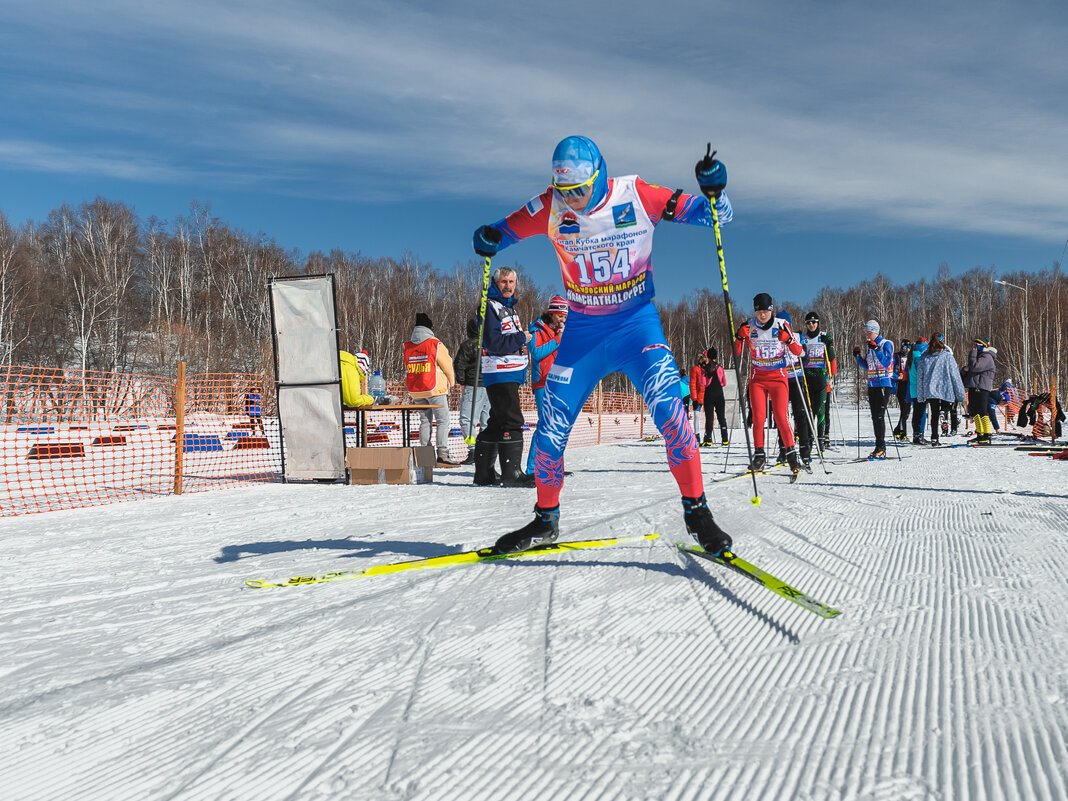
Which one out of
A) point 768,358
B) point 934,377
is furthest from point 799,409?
point 934,377

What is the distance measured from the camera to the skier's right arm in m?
3.43

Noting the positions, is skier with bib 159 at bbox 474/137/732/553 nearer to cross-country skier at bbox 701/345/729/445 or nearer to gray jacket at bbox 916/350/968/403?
cross-country skier at bbox 701/345/729/445

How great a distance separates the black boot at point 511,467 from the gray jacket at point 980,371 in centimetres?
906

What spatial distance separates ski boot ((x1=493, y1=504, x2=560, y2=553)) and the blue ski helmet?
4.98ft

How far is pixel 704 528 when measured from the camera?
3150mm

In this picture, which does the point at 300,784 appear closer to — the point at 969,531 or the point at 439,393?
the point at 969,531

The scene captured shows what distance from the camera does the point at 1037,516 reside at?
13.9ft

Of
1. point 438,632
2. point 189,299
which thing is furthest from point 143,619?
point 189,299

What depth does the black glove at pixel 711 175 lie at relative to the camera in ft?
10.5

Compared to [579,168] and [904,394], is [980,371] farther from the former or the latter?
[579,168]

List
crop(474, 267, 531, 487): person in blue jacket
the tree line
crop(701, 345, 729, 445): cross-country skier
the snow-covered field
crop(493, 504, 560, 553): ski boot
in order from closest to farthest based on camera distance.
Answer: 1. the snow-covered field
2. crop(493, 504, 560, 553): ski boot
3. crop(474, 267, 531, 487): person in blue jacket
4. crop(701, 345, 729, 445): cross-country skier
5. the tree line

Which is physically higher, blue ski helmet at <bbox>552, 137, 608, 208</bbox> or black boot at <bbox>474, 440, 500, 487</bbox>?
blue ski helmet at <bbox>552, 137, 608, 208</bbox>

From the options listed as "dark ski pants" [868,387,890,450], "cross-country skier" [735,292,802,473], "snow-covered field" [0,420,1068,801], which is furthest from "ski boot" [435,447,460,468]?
"dark ski pants" [868,387,890,450]

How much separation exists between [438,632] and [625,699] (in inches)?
30.3
